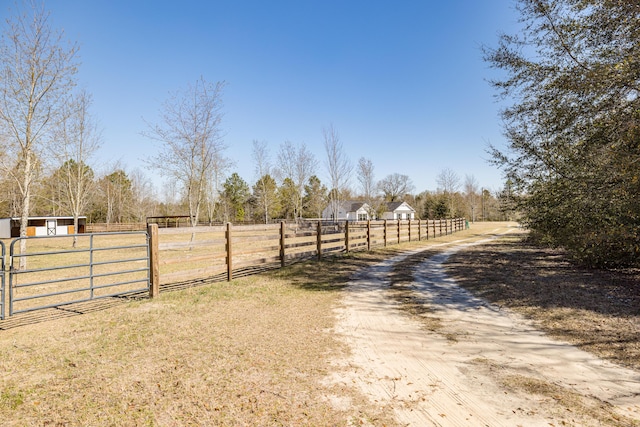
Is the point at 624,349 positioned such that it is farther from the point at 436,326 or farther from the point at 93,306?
the point at 93,306

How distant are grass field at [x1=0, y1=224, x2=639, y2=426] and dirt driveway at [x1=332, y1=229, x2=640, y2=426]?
34cm

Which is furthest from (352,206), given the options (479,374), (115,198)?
(479,374)

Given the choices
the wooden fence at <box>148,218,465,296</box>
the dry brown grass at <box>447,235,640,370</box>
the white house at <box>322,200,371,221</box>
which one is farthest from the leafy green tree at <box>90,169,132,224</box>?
the dry brown grass at <box>447,235,640,370</box>

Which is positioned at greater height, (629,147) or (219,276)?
(629,147)

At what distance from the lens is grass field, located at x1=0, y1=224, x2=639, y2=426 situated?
2.64 m

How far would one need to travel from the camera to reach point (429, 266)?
10.3m

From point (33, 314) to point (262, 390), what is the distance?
525 centimetres

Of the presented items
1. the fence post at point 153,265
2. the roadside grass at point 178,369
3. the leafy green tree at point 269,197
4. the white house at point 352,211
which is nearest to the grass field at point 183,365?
the roadside grass at point 178,369

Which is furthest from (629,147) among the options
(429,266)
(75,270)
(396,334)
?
(75,270)

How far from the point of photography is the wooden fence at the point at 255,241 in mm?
7047

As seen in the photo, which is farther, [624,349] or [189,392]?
[624,349]

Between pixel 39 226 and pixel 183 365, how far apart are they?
1596 inches

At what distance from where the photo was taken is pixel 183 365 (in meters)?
3.51

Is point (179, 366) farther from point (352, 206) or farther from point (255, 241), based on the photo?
point (352, 206)
